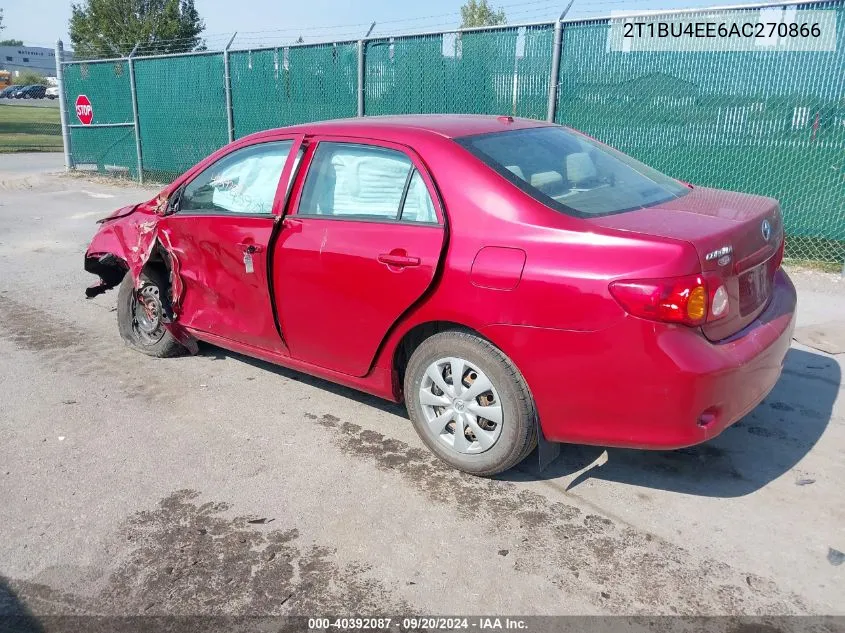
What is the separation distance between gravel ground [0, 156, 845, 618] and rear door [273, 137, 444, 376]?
0.60 m

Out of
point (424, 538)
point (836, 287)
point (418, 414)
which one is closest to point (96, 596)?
point (424, 538)

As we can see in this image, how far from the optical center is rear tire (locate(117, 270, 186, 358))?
5.19 meters

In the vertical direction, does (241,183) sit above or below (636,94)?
below

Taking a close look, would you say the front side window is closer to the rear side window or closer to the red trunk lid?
the rear side window

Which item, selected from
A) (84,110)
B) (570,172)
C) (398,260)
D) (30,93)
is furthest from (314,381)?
(30,93)

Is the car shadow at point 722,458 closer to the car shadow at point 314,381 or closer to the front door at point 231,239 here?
the car shadow at point 314,381

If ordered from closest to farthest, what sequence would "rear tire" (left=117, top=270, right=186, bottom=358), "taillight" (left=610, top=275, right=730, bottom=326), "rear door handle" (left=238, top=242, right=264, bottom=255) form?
"taillight" (left=610, top=275, right=730, bottom=326), "rear door handle" (left=238, top=242, right=264, bottom=255), "rear tire" (left=117, top=270, right=186, bottom=358)

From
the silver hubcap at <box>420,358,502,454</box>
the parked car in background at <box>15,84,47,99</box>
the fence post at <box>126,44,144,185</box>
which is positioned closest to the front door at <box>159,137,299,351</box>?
the silver hubcap at <box>420,358,502,454</box>

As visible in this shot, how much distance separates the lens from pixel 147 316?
17.9 feet

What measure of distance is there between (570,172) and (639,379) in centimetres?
129

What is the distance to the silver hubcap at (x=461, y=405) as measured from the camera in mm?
3459

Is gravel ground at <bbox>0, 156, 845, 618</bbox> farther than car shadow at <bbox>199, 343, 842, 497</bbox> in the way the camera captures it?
No

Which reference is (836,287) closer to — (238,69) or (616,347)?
(616,347)

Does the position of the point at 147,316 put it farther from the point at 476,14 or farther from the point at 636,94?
the point at 476,14
